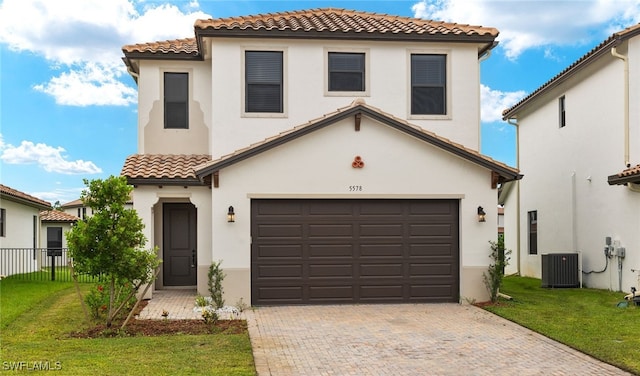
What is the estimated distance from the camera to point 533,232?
2300 cm

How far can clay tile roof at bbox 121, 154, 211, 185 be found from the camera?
1580 cm

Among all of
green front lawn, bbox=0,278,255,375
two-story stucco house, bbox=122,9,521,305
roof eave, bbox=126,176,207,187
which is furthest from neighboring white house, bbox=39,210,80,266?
green front lawn, bbox=0,278,255,375

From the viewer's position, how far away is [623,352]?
971cm

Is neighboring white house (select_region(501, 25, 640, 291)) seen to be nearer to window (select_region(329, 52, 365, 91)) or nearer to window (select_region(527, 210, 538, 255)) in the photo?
window (select_region(527, 210, 538, 255))

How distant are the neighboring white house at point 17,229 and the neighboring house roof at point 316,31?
32.9 ft

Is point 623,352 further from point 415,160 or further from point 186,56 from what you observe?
point 186,56

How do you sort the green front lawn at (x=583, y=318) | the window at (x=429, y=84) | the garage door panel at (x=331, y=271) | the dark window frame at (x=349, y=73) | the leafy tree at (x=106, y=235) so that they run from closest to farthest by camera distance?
the green front lawn at (x=583, y=318) → the leafy tree at (x=106, y=235) → the garage door panel at (x=331, y=271) → the dark window frame at (x=349, y=73) → the window at (x=429, y=84)

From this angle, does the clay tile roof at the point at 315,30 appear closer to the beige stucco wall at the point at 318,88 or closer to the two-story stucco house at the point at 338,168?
the two-story stucco house at the point at 338,168

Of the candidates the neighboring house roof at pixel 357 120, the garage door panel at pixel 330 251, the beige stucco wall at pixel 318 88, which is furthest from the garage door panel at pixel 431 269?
the beige stucco wall at pixel 318 88

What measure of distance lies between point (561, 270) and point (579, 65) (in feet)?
19.6

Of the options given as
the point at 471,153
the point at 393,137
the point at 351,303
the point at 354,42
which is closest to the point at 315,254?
the point at 351,303

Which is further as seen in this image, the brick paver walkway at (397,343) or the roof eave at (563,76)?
the roof eave at (563,76)

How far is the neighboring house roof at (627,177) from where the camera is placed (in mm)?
14916
